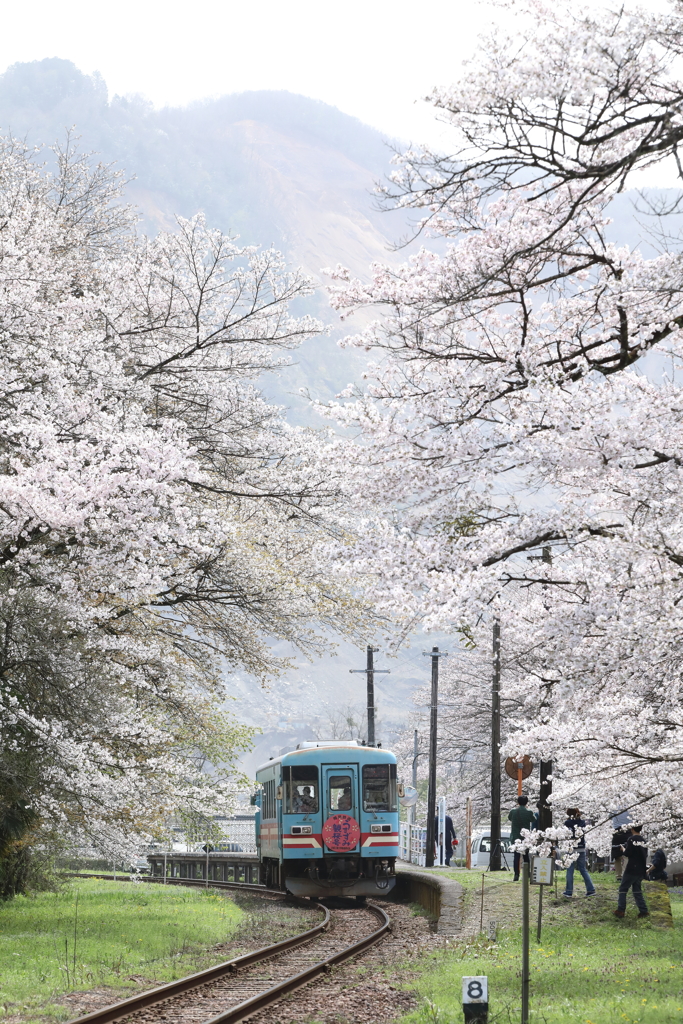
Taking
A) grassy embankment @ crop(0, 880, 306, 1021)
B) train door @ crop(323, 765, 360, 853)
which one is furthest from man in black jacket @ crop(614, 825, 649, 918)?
train door @ crop(323, 765, 360, 853)

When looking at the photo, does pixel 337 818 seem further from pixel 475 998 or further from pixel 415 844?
pixel 475 998

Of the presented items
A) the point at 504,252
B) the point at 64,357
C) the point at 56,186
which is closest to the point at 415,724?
the point at 56,186

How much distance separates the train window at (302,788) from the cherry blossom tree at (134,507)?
4.88 feet

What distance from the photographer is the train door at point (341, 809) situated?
20.9 meters

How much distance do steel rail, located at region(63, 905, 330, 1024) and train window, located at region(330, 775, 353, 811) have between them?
5902mm

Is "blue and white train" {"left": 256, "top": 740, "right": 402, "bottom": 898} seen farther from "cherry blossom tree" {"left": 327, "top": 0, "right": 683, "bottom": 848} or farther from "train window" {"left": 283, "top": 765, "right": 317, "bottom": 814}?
"cherry blossom tree" {"left": 327, "top": 0, "right": 683, "bottom": 848}

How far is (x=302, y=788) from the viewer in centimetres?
2105

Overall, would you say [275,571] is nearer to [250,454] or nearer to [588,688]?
[250,454]

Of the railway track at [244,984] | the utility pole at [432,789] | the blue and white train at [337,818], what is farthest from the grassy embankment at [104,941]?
the utility pole at [432,789]

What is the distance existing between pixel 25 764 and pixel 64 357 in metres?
5.43

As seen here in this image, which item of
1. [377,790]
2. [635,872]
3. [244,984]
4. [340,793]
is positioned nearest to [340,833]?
[340,793]

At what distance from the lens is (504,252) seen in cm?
925

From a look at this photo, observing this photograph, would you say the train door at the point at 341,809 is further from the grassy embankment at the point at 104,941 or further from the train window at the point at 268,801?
the grassy embankment at the point at 104,941

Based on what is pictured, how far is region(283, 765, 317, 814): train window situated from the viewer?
21016 mm
